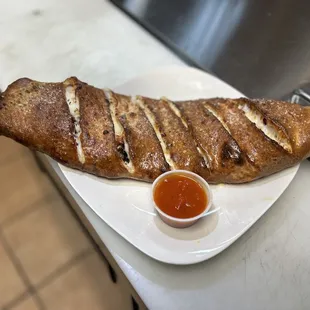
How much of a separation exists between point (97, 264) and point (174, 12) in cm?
120

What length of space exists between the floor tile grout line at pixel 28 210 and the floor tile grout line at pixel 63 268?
326 millimetres

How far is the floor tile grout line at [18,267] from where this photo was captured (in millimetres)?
1707

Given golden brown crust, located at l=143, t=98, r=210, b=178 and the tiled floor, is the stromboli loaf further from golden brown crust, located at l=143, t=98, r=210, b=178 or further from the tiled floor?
the tiled floor

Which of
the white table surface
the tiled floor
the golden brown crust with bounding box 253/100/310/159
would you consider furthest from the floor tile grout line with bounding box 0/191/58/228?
the golden brown crust with bounding box 253/100/310/159

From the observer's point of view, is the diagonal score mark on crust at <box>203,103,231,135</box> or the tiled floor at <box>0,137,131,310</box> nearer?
the diagonal score mark on crust at <box>203,103,231,135</box>

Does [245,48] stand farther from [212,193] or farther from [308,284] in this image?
[308,284]

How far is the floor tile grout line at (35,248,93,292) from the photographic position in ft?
5.67

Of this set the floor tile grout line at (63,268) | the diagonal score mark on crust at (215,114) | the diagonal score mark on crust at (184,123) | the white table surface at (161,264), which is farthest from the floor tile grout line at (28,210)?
the diagonal score mark on crust at (215,114)

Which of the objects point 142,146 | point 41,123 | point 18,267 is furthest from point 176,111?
point 18,267

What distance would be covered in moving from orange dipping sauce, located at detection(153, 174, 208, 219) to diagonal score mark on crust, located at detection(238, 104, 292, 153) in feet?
0.92

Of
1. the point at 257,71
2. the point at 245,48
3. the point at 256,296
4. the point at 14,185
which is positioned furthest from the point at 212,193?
the point at 14,185

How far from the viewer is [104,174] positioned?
3.76 feet

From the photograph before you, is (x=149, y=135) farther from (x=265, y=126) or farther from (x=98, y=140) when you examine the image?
(x=265, y=126)

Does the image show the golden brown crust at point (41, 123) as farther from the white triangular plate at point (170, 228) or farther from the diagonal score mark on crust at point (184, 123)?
the diagonal score mark on crust at point (184, 123)
